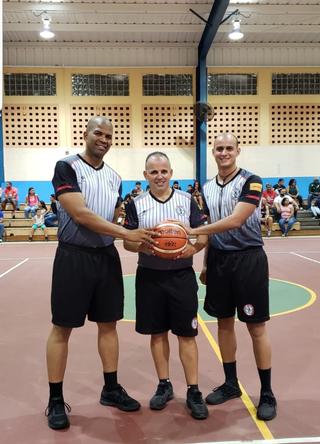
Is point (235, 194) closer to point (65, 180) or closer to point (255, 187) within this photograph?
point (255, 187)

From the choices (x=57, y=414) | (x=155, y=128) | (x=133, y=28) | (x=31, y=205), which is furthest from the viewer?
(x=155, y=128)

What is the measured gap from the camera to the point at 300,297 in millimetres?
6617

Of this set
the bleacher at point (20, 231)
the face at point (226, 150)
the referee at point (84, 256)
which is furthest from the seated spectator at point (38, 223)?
the face at point (226, 150)

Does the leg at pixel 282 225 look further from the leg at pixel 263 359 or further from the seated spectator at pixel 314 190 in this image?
the leg at pixel 263 359

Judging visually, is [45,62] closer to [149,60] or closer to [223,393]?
[149,60]

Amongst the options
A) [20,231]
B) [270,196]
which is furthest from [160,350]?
[270,196]

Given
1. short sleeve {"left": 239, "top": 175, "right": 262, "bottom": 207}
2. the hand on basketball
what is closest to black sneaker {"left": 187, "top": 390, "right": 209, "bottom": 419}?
the hand on basketball

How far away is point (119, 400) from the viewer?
3303 millimetres

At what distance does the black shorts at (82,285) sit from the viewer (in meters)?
3.08

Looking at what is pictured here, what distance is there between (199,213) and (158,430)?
1516mm

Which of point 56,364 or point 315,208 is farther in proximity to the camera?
point 315,208

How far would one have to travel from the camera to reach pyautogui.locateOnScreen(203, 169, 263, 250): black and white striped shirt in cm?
320

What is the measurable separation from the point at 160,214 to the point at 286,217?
12636mm

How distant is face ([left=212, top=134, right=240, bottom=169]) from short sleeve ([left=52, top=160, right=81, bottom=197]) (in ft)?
3.46
